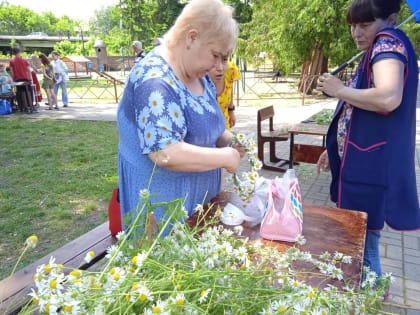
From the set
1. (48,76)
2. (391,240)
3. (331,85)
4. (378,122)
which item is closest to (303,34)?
(48,76)

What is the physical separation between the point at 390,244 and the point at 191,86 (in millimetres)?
2740

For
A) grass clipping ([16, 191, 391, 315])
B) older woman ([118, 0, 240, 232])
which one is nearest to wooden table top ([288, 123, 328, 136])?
older woman ([118, 0, 240, 232])

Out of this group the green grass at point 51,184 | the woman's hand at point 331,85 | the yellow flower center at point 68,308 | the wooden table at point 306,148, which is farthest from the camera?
the wooden table at point 306,148

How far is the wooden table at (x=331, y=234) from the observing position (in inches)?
46.3

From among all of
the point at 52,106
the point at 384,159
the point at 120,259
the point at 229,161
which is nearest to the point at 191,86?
the point at 229,161

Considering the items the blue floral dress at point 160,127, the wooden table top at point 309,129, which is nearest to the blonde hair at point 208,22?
the blue floral dress at point 160,127

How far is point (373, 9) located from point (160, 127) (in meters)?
1.21

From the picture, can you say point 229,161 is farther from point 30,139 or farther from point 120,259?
point 30,139

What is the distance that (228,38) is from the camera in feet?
4.62

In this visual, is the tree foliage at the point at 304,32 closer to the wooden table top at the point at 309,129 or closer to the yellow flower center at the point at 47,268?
the wooden table top at the point at 309,129

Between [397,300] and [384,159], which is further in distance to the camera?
[397,300]

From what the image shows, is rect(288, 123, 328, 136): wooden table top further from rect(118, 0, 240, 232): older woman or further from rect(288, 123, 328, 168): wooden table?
rect(118, 0, 240, 232): older woman

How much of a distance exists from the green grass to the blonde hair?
2606 millimetres

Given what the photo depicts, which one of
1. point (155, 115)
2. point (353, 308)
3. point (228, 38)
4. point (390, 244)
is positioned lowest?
point (390, 244)
